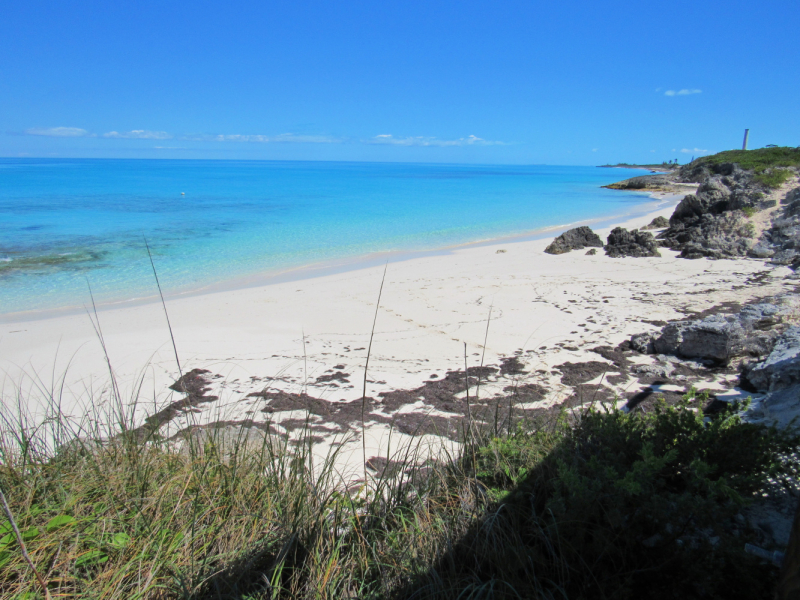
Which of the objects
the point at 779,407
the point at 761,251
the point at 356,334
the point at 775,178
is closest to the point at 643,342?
the point at 779,407

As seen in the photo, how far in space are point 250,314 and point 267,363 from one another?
2412 millimetres

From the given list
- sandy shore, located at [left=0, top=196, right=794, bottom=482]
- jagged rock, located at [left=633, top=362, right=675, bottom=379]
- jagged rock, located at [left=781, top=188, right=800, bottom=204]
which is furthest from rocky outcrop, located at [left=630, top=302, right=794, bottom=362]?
jagged rock, located at [left=781, top=188, right=800, bottom=204]

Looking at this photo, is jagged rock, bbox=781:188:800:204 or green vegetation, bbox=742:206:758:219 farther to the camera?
jagged rock, bbox=781:188:800:204

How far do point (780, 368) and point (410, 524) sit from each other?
3.67m

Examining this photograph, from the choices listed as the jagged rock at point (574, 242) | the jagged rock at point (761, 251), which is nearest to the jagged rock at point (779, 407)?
the jagged rock at point (761, 251)

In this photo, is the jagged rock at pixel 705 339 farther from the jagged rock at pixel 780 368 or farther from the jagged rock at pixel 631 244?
the jagged rock at pixel 631 244

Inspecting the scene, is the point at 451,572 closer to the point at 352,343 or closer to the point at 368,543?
the point at 368,543

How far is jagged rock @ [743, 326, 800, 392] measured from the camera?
3.85 metres

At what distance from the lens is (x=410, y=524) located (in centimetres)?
220

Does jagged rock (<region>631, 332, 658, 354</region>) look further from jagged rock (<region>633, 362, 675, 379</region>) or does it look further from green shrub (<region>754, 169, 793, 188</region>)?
green shrub (<region>754, 169, 793, 188</region>)

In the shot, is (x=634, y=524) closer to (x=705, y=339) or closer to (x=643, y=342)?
(x=705, y=339)

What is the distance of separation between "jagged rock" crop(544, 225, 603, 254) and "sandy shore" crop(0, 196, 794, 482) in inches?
97.8

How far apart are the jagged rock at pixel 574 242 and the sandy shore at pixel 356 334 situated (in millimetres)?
2484

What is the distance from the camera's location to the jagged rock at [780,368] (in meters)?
3.85
